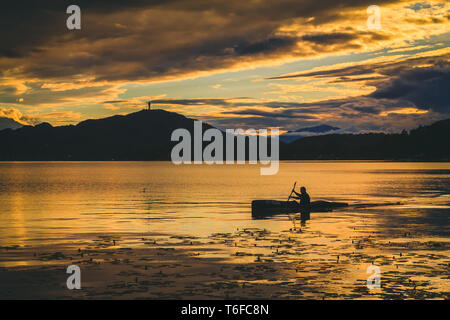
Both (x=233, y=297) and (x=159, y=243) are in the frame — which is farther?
(x=159, y=243)

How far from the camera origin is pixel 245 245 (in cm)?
3406

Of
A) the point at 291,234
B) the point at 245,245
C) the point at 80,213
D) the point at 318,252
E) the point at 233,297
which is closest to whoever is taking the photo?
the point at 233,297

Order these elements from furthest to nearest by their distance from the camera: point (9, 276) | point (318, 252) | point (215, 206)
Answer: point (215, 206), point (318, 252), point (9, 276)

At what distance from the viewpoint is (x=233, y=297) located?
20641mm

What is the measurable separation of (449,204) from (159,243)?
47419 mm

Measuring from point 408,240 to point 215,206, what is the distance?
34516 millimetres

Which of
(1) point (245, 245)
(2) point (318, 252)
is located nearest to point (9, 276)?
(1) point (245, 245)

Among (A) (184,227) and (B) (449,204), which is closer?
(A) (184,227)

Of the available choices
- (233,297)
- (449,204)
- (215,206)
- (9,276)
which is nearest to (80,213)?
(215,206)

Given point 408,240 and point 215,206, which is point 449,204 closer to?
point 215,206
